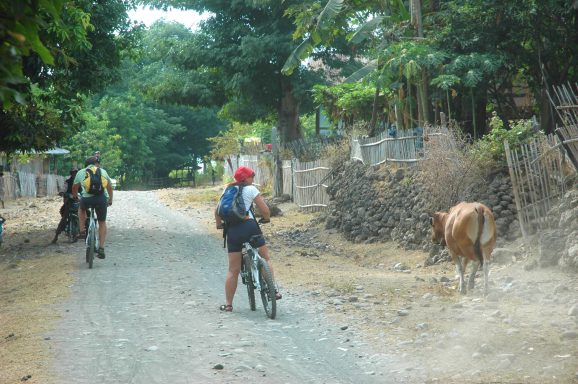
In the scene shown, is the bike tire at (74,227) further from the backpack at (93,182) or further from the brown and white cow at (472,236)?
the brown and white cow at (472,236)

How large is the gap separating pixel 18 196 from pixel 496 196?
31619 mm

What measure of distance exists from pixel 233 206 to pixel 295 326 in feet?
5.28

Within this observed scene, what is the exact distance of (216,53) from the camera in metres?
32.5

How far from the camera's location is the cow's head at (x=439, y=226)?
12117 mm

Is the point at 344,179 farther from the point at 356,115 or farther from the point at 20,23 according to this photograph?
the point at 20,23

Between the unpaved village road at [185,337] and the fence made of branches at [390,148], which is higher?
the fence made of branches at [390,148]

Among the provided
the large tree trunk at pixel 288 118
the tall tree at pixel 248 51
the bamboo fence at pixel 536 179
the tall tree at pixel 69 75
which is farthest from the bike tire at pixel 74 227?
the large tree trunk at pixel 288 118

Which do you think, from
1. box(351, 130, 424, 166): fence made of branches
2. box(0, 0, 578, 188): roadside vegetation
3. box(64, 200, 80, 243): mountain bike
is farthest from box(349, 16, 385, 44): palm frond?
box(64, 200, 80, 243): mountain bike

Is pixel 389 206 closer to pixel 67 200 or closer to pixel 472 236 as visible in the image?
pixel 67 200

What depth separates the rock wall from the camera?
14.8 m

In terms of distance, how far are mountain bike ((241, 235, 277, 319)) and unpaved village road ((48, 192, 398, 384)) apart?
190 millimetres

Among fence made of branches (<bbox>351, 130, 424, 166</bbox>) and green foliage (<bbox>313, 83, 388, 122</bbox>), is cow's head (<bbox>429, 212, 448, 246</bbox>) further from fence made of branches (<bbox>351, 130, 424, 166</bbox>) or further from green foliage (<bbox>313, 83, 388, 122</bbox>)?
green foliage (<bbox>313, 83, 388, 122</bbox>)

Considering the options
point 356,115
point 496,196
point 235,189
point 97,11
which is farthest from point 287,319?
point 356,115

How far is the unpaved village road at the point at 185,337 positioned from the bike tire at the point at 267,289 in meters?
0.16
